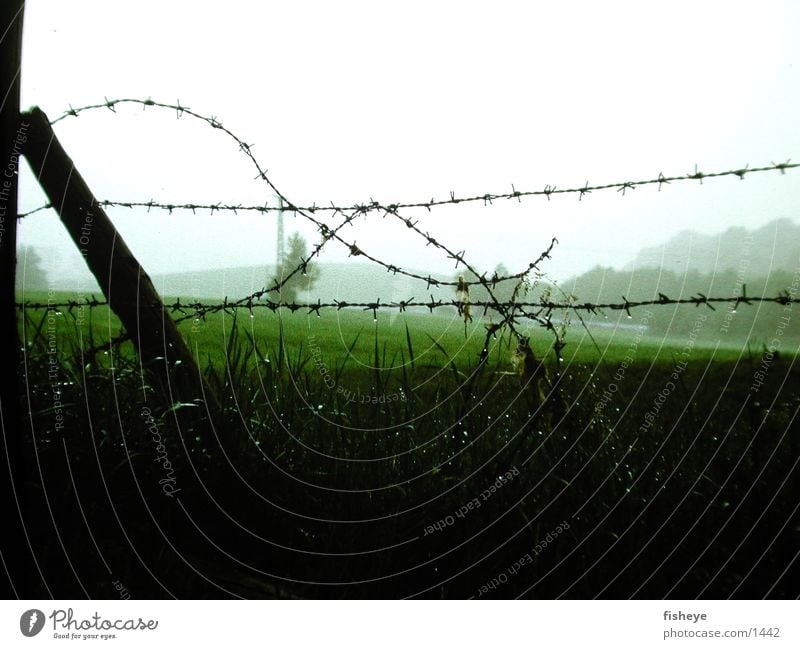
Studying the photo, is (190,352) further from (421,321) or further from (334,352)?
(421,321)

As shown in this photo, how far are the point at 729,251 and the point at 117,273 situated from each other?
1.52 m

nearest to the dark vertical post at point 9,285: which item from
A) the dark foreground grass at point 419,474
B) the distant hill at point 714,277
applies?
the dark foreground grass at point 419,474

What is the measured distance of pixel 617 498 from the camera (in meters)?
1.40

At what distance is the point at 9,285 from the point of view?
57.2 inches

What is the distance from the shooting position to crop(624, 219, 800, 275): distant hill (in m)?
1.39

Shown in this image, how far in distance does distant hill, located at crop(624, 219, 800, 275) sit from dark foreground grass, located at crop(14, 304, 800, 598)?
0.66ft

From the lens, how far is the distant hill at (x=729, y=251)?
4.56ft

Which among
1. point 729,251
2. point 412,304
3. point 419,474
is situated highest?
point 729,251
